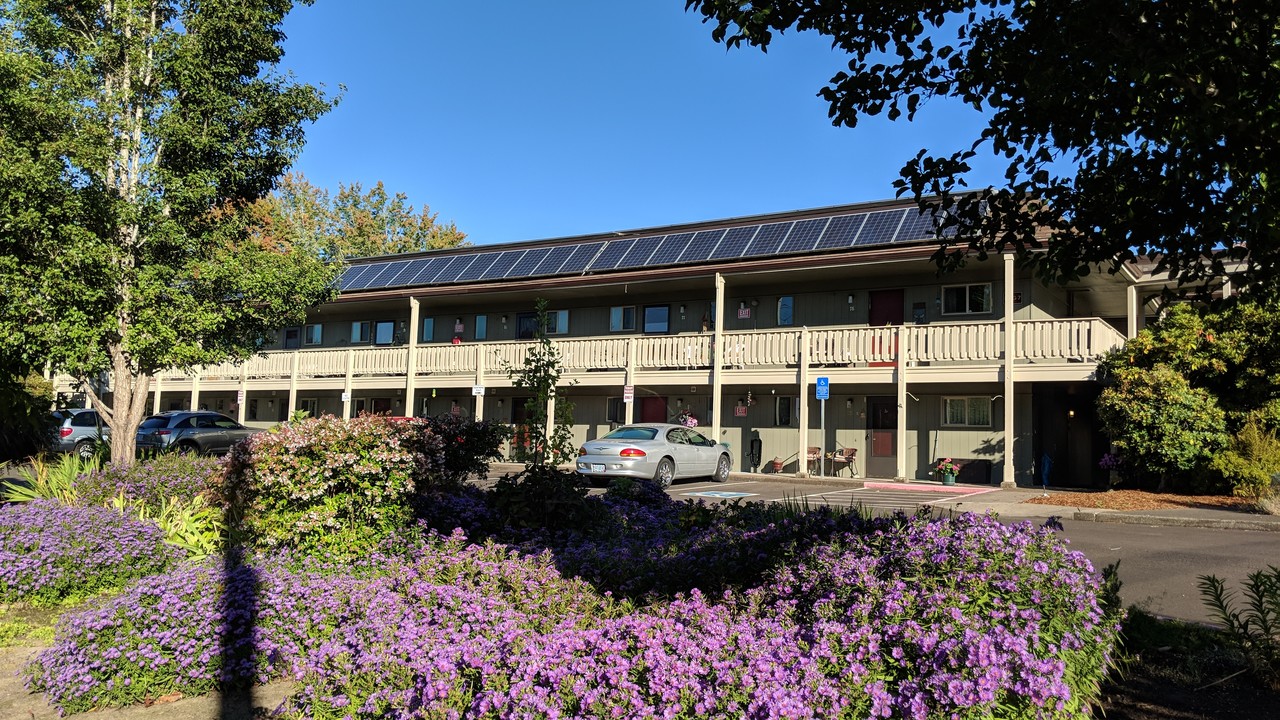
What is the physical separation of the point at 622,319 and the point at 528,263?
162 inches

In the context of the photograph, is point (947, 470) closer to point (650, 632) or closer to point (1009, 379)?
point (1009, 379)

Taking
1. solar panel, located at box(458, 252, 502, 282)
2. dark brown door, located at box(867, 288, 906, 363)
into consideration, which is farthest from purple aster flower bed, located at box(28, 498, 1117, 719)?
solar panel, located at box(458, 252, 502, 282)

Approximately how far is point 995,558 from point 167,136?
11.2 meters

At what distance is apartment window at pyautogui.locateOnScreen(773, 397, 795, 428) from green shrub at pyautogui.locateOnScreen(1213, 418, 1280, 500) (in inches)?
409

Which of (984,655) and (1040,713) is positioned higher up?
(984,655)

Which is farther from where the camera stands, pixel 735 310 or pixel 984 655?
pixel 735 310

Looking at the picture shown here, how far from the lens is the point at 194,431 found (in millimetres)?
25359

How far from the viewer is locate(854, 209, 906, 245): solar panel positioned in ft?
72.5

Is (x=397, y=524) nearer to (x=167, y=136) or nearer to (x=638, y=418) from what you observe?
(x=167, y=136)

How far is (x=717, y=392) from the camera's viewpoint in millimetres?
23031

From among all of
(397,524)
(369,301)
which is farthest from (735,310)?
(397,524)

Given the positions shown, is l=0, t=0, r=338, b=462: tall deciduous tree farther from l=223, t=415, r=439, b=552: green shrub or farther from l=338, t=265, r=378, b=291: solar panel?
l=338, t=265, r=378, b=291: solar panel

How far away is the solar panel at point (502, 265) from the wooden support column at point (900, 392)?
43.4 feet

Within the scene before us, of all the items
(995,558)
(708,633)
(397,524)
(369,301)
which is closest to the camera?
(708,633)
